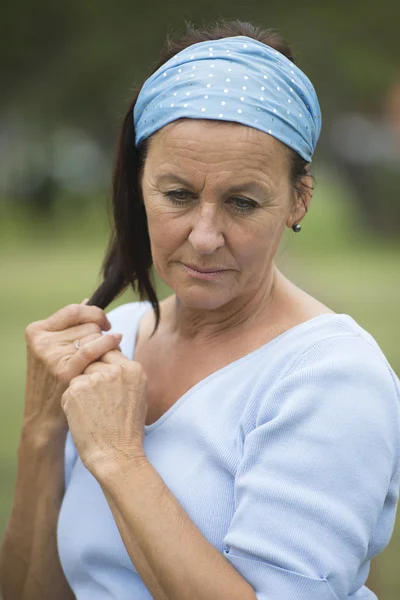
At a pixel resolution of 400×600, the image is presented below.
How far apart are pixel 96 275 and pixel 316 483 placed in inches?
434

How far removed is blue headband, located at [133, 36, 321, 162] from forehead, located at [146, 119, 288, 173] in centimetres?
2

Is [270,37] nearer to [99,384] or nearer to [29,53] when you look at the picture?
[99,384]

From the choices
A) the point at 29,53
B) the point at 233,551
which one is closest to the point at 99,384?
the point at 233,551

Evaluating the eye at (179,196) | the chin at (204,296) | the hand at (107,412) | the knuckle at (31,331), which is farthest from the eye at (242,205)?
the knuckle at (31,331)

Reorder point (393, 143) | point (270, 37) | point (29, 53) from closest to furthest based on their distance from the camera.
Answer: point (270, 37), point (29, 53), point (393, 143)

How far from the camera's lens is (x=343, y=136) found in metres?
24.9

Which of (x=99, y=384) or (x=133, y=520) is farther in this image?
(x=99, y=384)

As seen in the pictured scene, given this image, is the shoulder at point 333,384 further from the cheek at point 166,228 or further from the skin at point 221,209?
the cheek at point 166,228

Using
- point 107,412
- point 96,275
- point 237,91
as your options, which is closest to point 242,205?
point 237,91

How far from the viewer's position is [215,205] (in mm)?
2023

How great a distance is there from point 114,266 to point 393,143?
26372 millimetres

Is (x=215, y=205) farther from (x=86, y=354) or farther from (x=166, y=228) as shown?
(x=86, y=354)

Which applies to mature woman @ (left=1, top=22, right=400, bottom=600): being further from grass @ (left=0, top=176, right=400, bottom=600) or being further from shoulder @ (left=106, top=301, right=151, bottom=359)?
grass @ (left=0, top=176, right=400, bottom=600)

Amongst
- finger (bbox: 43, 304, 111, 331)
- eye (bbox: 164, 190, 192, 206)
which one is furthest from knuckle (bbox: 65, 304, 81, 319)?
eye (bbox: 164, 190, 192, 206)
